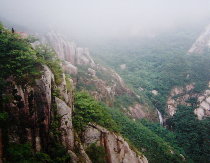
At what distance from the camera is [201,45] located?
266 ft

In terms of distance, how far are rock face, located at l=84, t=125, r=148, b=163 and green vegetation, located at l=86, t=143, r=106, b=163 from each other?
405 mm

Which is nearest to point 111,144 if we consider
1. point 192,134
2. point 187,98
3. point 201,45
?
point 192,134

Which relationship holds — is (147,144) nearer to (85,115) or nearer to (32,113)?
(85,115)

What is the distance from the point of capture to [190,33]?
327ft

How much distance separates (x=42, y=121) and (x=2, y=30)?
26.0 ft

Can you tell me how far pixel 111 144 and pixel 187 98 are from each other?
123ft

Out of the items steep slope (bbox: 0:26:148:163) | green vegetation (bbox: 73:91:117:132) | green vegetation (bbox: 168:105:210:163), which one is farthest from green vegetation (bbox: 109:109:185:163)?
steep slope (bbox: 0:26:148:163)

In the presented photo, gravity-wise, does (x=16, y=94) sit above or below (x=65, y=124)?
above

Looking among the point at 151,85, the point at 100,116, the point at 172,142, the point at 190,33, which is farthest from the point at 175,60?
the point at 100,116

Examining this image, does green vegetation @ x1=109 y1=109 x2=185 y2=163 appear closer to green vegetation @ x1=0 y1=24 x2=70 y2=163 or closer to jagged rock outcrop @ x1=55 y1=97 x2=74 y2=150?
jagged rock outcrop @ x1=55 y1=97 x2=74 y2=150

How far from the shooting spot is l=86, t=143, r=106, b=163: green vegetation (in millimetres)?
15812

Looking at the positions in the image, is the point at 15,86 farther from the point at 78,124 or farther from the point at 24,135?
the point at 78,124

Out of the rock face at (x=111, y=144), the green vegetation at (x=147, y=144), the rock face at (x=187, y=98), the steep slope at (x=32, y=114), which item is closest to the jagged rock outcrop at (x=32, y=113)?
the steep slope at (x=32, y=114)

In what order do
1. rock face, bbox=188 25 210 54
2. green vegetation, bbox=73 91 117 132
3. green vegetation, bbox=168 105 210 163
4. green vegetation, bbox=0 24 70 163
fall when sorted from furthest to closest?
rock face, bbox=188 25 210 54, green vegetation, bbox=168 105 210 163, green vegetation, bbox=73 91 117 132, green vegetation, bbox=0 24 70 163
